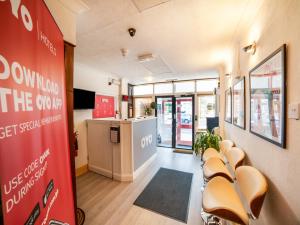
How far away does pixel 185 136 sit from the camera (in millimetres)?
5434

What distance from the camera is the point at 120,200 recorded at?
89.2 inches

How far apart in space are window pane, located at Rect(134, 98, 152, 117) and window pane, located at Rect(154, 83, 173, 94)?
0.49m

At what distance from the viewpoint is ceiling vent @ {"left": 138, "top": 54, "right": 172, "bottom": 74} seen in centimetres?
293

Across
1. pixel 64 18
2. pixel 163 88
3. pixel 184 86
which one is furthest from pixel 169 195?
pixel 163 88

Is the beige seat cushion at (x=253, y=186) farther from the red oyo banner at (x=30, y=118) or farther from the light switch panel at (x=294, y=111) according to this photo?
the red oyo banner at (x=30, y=118)

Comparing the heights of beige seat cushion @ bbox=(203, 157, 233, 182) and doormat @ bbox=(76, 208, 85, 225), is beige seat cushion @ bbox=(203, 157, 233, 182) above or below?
above

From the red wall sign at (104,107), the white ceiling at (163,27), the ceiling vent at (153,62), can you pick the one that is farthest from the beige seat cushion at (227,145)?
the red wall sign at (104,107)

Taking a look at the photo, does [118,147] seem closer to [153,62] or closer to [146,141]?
[146,141]

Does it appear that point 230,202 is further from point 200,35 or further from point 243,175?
point 200,35

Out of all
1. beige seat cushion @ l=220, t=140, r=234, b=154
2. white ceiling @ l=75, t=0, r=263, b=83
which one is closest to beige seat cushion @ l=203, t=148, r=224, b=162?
beige seat cushion @ l=220, t=140, r=234, b=154

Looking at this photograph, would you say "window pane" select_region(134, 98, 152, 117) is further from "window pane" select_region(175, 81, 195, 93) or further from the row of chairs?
the row of chairs

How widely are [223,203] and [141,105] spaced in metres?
4.94

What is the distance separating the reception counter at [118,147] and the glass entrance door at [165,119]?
2041 mm

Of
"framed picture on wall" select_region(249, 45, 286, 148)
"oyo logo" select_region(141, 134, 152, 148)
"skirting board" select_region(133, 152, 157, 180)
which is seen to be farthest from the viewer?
"oyo logo" select_region(141, 134, 152, 148)
